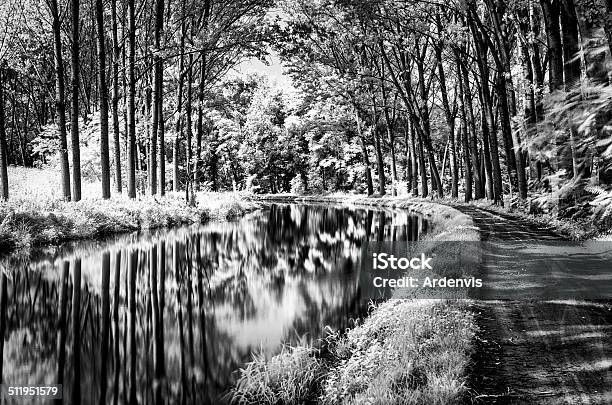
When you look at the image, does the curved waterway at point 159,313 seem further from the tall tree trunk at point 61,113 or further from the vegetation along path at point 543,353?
the tall tree trunk at point 61,113

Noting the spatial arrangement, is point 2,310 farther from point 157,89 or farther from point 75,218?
point 157,89

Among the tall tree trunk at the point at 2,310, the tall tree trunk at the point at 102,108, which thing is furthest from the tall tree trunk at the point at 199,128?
the tall tree trunk at the point at 2,310

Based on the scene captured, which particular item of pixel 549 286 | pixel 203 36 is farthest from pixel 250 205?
pixel 549 286

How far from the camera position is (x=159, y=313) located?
8.12 metres

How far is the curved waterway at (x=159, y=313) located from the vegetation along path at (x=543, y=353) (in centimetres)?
237

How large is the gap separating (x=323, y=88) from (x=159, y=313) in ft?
105

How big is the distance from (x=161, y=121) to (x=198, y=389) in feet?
69.5

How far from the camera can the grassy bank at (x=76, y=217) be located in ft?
42.5

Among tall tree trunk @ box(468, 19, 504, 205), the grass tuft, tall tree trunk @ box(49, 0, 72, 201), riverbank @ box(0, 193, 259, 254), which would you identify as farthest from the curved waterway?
tall tree trunk @ box(468, 19, 504, 205)

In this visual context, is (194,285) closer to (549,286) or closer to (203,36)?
(549,286)

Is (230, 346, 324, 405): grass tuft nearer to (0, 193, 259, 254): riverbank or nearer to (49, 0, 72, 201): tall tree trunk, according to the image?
(0, 193, 259, 254): riverbank

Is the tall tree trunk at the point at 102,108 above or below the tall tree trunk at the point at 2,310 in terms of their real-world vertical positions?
above

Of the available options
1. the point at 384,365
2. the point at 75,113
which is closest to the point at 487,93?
the point at 75,113

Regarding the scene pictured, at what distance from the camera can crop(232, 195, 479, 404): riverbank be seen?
444cm
